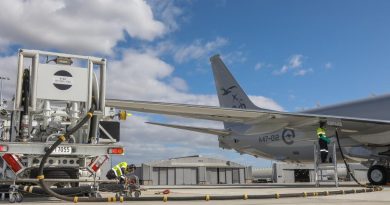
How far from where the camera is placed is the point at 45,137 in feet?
31.7

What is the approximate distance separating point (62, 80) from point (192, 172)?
49382mm

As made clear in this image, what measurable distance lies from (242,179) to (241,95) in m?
36.1

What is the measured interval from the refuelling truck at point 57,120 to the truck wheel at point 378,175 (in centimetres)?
1411

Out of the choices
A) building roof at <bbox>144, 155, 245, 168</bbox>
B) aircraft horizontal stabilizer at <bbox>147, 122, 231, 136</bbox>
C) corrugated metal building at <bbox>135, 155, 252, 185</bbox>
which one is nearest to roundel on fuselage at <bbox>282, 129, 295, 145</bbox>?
aircraft horizontal stabilizer at <bbox>147, 122, 231, 136</bbox>

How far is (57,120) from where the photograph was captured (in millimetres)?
9898

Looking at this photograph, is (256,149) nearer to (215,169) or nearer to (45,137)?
(45,137)

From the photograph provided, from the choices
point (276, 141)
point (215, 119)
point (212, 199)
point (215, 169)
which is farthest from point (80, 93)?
point (215, 169)

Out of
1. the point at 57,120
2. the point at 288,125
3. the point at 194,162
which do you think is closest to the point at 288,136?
the point at 288,125

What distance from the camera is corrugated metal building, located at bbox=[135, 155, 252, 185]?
54.8 metres

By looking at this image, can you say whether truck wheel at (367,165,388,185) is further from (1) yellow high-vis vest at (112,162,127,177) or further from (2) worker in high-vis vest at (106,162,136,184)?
(1) yellow high-vis vest at (112,162,127,177)

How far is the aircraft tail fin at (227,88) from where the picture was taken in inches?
1077

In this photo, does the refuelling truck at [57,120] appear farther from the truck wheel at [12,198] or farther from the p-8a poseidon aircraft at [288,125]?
the p-8a poseidon aircraft at [288,125]

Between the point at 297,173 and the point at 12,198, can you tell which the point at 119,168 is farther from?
the point at 297,173

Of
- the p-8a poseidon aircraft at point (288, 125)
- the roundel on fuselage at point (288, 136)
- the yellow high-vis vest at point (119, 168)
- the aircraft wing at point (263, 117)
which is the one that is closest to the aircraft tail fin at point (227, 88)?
the p-8a poseidon aircraft at point (288, 125)
